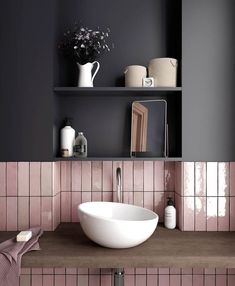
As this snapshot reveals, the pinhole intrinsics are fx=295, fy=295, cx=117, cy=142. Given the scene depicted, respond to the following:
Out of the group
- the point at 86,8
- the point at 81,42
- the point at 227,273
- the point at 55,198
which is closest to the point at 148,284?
the point at 227,273

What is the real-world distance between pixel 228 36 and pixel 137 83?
0.61 metres

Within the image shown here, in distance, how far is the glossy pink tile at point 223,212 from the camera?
1.79 m

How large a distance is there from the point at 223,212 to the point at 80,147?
3.19 feet

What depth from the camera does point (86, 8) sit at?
2.00 meters

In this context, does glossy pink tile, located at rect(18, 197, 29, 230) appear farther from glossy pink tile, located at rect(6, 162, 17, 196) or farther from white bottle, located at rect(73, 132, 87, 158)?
white bottle, located at rect(73, 132, 87, 158)

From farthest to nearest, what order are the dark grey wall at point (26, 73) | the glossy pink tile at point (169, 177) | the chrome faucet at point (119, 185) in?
the glossy pink tile at point (169, 177), the chrome faucet at point (119, 185), the dark grey wall at point (26, 73)

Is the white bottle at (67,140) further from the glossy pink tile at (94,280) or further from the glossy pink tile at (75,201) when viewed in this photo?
the glossy pink tile at (94,280)

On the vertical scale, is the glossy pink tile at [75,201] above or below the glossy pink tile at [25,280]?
above

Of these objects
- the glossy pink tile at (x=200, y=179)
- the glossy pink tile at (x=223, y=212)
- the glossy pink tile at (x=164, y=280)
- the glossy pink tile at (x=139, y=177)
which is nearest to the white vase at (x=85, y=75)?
the glossy pink tile at (x=139, y=177)

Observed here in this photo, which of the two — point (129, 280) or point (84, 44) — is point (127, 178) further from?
point (84, 44)

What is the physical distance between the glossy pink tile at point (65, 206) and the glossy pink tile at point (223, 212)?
3.20 feet

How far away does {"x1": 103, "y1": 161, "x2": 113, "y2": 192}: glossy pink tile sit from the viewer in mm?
2008

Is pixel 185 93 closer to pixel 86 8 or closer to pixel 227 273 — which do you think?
pixel 86 8

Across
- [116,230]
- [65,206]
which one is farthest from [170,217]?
[65,206]
